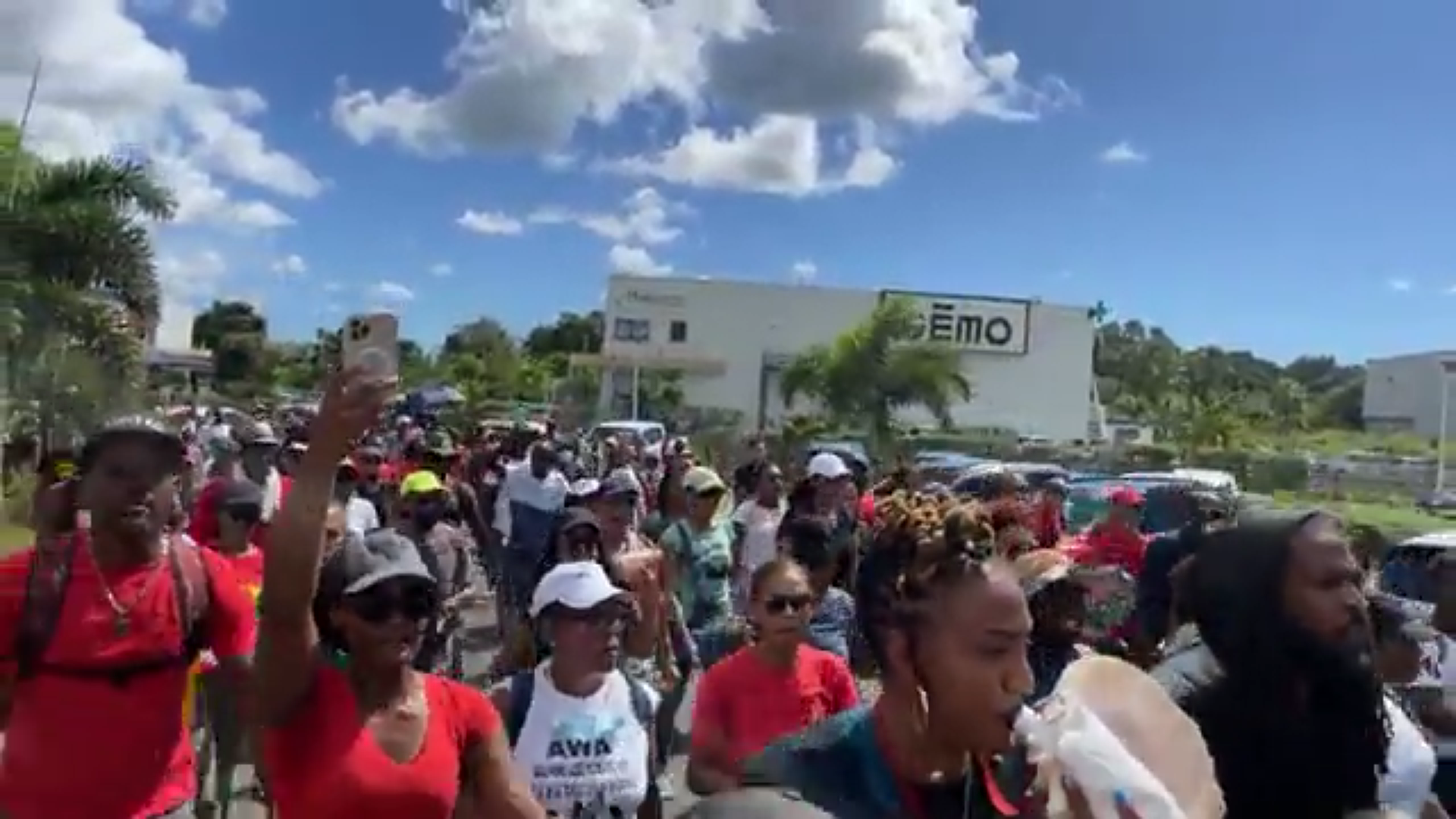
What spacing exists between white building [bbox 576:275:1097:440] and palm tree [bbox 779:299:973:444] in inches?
361

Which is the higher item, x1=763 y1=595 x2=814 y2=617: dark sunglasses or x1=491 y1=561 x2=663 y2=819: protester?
x1=763 y1=595 x2=814 y2=617: dark sunglasses

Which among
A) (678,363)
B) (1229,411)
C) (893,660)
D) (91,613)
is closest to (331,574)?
(91,613)

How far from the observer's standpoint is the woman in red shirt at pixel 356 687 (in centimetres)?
256

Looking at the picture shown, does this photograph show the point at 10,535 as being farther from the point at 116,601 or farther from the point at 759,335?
the point at 759,335

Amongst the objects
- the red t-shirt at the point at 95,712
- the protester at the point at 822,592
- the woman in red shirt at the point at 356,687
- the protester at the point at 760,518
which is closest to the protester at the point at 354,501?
the protester at the point at 760,518

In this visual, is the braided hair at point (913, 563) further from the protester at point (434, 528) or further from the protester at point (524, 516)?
the protester at point (524, 516)

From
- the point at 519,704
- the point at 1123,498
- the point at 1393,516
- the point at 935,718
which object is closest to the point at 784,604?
the point at 519,704

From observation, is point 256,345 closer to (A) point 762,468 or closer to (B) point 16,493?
(B) point 16,493

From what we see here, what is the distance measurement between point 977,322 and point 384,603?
60585mm

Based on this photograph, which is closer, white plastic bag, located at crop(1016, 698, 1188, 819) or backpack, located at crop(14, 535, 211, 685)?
white plastic bag, located at crop(1016, 698, 1188, 819)

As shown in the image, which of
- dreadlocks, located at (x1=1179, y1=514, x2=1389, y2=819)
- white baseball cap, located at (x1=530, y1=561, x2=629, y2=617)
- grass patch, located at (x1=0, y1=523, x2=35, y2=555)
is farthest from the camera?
grass patch, located at (x1=0, y1=523, x2=35, y2=555)

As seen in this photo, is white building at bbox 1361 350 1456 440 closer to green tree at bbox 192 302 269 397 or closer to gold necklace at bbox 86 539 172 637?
green tree at bbox 192 302 269 397

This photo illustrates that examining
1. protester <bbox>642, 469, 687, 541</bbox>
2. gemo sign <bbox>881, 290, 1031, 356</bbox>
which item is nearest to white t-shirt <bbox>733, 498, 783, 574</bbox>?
protester <bbox>642, 469, 687, 541</bbox>

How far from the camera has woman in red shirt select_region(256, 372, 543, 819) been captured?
8.40 ft
